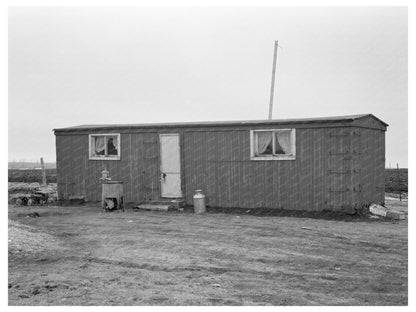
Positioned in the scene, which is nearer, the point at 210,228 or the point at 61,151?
the point at 210,228

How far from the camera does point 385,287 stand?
7277mm

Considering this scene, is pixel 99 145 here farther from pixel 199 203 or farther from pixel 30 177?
pixel 30 177

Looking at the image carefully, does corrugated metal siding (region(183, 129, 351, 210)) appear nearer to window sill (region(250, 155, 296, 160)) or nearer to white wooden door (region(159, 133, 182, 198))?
window sill (region(250, 155, 296, 160))

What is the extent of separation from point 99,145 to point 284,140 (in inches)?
298

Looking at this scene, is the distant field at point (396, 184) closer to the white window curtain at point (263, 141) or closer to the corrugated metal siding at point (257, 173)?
the corrugated metal siding at point (257, 173)

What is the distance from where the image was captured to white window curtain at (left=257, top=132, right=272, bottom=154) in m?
15.8

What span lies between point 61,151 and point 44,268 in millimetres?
12077

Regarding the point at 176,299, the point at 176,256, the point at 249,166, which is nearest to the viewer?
the point at 176,299

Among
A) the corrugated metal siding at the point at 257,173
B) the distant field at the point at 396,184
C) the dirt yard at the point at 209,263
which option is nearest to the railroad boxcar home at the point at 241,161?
the corrugated metal siding at the point at 257,173

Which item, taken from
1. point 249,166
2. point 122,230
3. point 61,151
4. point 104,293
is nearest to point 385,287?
point 104,293

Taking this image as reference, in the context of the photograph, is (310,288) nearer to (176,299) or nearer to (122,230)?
(176,299)

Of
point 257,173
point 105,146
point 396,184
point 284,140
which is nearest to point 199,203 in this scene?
point 257,173

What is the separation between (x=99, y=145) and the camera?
18984 mm

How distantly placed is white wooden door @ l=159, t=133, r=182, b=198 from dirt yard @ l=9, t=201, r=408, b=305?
400 centimetres
